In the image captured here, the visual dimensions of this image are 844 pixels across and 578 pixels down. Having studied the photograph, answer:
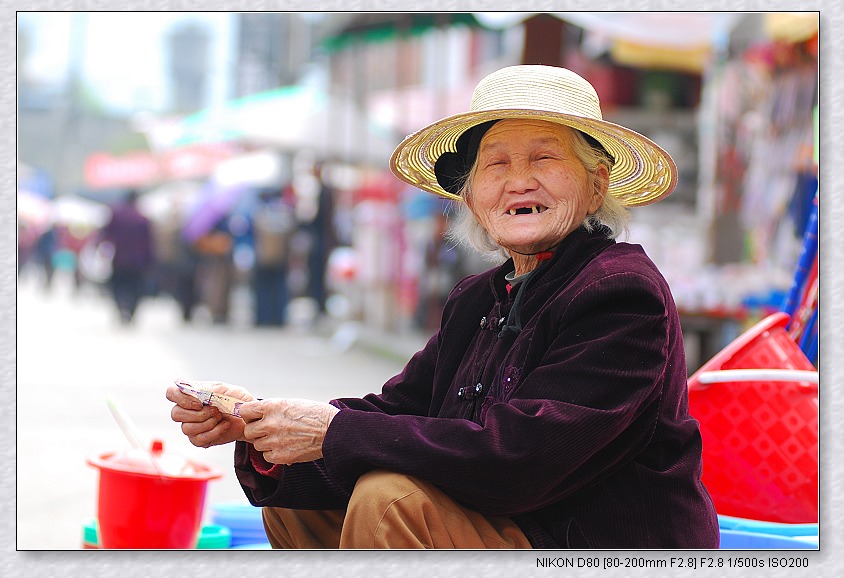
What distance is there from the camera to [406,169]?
8.86 feet

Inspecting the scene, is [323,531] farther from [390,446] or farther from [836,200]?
[836,200]

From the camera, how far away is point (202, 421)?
232 cm

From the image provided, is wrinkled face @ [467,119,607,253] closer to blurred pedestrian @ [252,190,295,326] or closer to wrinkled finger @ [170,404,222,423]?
wrinkled finger @ [170,404,222,423]

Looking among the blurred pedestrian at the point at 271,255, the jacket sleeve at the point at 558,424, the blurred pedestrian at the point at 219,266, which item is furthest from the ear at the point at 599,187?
the blurred pedestrian at the point at 219,266

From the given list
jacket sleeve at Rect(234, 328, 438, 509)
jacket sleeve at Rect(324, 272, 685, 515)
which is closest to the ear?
jacket sleeve at Rect(324, 272, 685, 515)

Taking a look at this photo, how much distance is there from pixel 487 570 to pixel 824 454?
0.90 m

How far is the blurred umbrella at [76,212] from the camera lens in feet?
79.6

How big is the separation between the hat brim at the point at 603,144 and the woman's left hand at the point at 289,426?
70 cm

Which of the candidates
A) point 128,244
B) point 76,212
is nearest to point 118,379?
point 128,244

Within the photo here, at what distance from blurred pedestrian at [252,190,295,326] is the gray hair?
31.6 feet

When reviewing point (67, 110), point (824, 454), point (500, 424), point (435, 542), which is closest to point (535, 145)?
point (500, 424)

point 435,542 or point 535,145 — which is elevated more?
point 535,145

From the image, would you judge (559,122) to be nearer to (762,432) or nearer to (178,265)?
(762,432)

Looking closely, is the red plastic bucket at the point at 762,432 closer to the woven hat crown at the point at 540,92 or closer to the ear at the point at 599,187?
the ear at the point at 599,187
